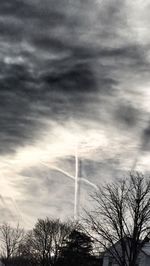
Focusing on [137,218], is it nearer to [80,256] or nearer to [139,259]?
[139,259]

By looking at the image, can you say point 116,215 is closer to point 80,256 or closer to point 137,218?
point 137,218

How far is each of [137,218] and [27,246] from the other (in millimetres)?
51664

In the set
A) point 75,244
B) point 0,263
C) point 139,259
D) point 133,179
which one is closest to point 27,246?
point 0,263

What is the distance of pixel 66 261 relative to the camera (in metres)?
67.8

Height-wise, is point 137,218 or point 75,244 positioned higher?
point 75,244

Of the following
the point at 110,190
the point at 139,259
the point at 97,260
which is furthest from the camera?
the point at 97,260

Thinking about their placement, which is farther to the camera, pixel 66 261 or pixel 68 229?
pixel 68 229

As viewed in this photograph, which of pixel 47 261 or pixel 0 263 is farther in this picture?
pixel 0 263

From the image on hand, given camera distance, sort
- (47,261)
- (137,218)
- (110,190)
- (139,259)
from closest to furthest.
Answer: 1. (137,218)
2. (110,190)
3. (139,259)
4. (47,261)

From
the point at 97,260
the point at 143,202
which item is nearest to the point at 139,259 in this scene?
the point at 97,260

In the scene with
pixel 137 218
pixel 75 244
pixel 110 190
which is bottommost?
pixel 137 218

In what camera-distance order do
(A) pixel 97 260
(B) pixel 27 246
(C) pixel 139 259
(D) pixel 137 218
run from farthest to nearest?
(B) pixel 27 246 → (A) pixel 97 260 → (C) pixel 139 259 → (D) pixel 137 218

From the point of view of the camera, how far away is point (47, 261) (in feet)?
237

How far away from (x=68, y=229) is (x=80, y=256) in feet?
25.1
